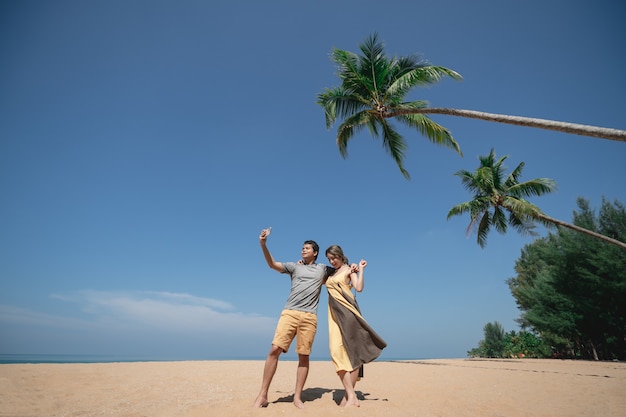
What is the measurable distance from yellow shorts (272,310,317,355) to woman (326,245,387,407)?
0.47 m

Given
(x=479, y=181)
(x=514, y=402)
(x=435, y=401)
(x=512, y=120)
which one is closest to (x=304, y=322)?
(x=435, y=401)

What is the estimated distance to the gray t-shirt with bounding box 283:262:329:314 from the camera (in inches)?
162

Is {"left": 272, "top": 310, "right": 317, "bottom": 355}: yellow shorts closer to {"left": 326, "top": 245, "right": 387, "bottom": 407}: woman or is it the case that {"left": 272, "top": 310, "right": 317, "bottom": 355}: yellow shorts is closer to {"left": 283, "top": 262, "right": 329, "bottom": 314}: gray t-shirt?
Result: {"left": 283, "top": 262, "right": 329, "bottom": 314}: gray t-shirt

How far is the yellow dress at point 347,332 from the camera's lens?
13.7ft

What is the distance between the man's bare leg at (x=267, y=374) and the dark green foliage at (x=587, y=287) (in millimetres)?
21064

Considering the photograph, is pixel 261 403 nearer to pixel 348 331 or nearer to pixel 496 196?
pixel 348 331

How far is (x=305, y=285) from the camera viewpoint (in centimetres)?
425

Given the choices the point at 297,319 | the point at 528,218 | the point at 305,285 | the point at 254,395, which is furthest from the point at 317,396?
the point at 528,218

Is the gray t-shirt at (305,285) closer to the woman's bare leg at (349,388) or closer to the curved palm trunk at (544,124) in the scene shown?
the woman's bare leg at (349,388)

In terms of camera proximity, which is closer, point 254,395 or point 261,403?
point 261,403

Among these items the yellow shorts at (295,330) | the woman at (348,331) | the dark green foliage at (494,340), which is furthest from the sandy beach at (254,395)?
the dark green foliage at (494,340)

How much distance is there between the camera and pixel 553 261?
20.2m

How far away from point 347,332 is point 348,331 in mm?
20

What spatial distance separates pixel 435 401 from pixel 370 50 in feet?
31.7
